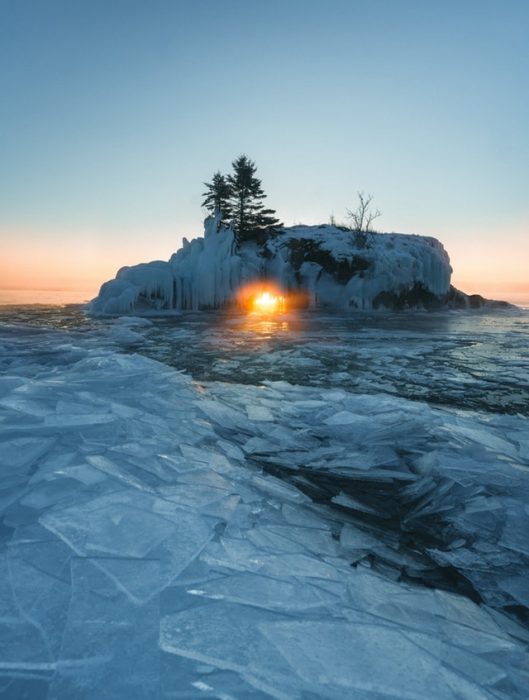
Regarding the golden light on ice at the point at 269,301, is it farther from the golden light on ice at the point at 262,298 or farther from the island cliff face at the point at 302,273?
the island cliff face at the point at 302,273

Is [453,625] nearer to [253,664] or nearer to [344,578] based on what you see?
[344,578]

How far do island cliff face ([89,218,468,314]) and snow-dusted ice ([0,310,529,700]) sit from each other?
15695 millimetres

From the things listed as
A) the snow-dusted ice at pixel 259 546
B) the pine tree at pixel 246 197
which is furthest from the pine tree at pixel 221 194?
the snow-dusted ice at pixel 259 546

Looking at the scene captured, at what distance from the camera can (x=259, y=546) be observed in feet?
5.55

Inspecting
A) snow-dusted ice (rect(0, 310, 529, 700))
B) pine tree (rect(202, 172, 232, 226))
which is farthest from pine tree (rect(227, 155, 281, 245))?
snow-dusted ice (rect(0, 310, 529, 700))

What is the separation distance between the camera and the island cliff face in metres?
18.9

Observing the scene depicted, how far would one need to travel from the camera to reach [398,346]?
28.0 ft

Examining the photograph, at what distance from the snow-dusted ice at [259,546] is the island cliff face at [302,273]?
51.5 ft

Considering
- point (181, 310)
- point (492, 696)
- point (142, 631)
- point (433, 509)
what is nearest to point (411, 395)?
point (433, 509)

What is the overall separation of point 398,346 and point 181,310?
14159 millimetres

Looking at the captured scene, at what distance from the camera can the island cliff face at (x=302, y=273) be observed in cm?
1892

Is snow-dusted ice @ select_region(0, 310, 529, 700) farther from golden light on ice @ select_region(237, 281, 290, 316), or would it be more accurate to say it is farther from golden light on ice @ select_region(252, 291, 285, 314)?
golden light on ice @ select_region(252, 291, 285, 314)

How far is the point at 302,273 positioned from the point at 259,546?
2225 cm

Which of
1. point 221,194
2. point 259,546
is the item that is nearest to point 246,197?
point 221,194
